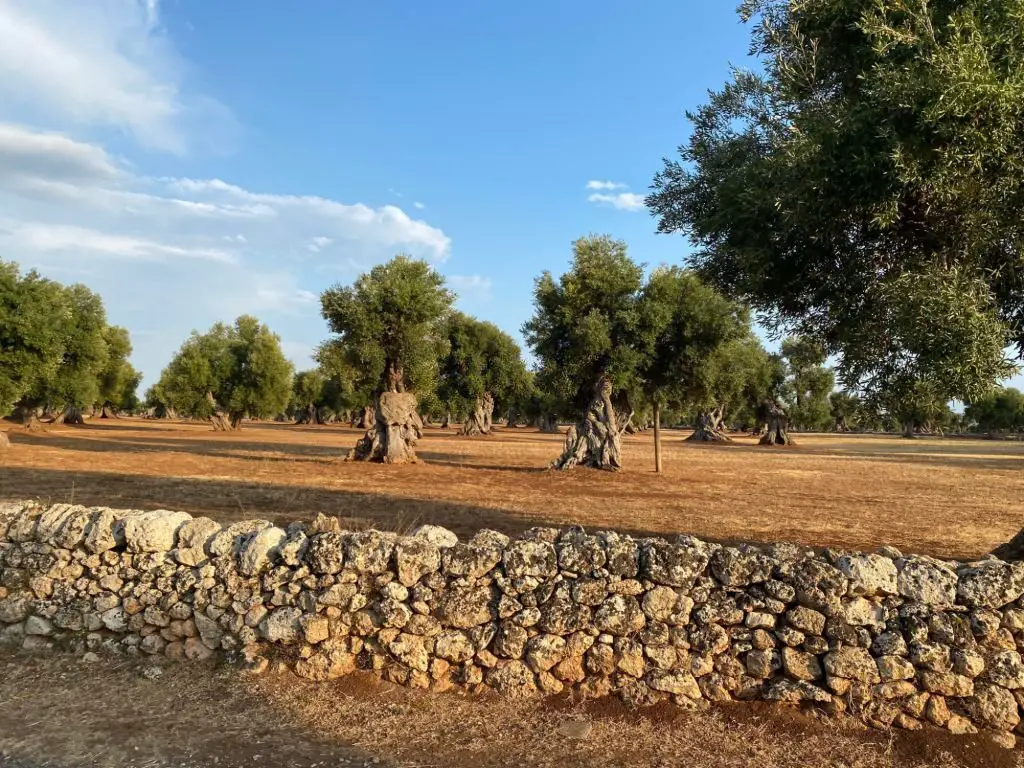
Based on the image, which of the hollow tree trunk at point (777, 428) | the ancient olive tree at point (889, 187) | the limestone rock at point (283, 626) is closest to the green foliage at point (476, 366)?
the hollow tree trunk at point (777, 428)

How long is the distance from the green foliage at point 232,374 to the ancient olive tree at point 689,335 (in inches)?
1739

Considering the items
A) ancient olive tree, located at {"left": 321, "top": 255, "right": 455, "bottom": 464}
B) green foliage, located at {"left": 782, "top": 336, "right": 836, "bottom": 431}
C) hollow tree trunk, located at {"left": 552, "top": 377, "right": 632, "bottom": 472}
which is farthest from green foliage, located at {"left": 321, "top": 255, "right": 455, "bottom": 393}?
green foliage, located at {"left": 782, "top": 336, "right": 836, "bottom": 431}

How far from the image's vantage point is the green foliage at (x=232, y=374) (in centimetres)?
5753

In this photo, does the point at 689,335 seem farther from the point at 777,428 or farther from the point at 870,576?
the point at 777,428

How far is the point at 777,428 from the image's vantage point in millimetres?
53312

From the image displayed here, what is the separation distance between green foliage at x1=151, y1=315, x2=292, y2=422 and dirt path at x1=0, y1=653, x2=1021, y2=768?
5658 cm

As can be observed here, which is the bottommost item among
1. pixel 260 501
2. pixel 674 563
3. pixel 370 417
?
pixel 260 501

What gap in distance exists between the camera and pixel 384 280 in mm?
26766

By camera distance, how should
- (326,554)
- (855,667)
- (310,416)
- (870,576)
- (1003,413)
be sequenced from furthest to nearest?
(310,416)
(1003,413)
(326,554)
(870,576)
(855,667)

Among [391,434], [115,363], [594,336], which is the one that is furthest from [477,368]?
[115,363]

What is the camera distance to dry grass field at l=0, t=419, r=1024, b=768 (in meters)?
4.37

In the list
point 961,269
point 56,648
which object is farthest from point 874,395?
point 56,648

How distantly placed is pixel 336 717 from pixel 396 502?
35.2 feet

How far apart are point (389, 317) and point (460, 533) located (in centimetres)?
1674
